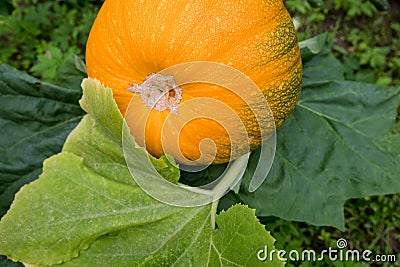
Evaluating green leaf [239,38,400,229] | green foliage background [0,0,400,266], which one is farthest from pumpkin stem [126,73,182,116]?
green foliage background [0,0,400,266]

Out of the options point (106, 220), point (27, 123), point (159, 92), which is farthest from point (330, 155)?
point (27, 123)

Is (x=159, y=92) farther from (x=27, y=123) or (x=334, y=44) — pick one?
(x=334, y=44)

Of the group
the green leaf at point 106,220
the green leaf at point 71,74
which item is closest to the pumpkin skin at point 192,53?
the green leaf at point 106,220

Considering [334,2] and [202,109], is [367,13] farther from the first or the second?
[202,109]

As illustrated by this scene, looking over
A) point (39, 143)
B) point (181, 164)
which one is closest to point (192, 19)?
point (181, 164)

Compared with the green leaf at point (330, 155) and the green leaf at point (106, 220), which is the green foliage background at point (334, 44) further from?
the green leaf at point (106, 220)
